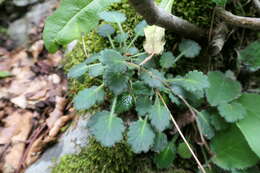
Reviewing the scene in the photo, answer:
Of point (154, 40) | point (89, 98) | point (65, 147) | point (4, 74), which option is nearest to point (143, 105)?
point (89, 98)

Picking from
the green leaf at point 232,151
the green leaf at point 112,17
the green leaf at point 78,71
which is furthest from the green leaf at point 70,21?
the green leaf at point 232,151

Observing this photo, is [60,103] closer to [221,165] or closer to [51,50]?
[51,50]

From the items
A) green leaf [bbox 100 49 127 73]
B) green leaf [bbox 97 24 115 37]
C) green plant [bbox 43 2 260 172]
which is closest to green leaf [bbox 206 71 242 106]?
green plant [bbox 43 2 260 172]

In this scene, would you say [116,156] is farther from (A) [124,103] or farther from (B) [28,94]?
(B) [28,94]

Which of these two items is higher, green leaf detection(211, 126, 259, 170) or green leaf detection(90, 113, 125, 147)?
green leaf detection(90, 113, 125, 147)

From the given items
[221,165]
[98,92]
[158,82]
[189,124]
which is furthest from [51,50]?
[221,165]

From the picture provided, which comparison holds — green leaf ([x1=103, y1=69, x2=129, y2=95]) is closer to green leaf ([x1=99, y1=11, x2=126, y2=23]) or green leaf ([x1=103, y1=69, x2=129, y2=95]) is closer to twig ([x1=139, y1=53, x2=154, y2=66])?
twig ([x1=139, y1=53, x2=154, y2=66])
